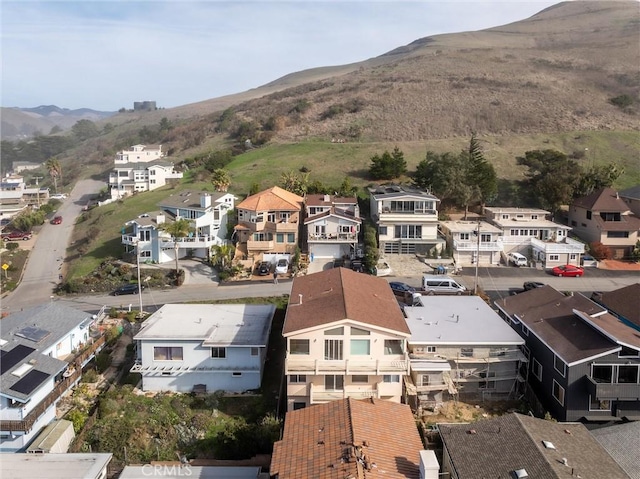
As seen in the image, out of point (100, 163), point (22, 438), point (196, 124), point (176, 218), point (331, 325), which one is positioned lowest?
point (22, 438)

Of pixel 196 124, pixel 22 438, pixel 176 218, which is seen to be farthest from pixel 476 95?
pixel 22 438

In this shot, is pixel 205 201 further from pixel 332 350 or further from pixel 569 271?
pixel 569 271

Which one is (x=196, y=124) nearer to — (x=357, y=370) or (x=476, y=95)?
(x=476, y=95)

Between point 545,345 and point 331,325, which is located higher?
point 331,325

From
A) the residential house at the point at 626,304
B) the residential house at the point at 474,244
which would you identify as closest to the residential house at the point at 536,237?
the residential house at the point at 474,244

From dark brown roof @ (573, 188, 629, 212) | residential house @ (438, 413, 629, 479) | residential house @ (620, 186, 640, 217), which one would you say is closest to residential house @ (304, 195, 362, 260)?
dark brown roof @ (573, 188, 629, 212)

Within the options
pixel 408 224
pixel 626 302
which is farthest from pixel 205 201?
pixel 626 302
